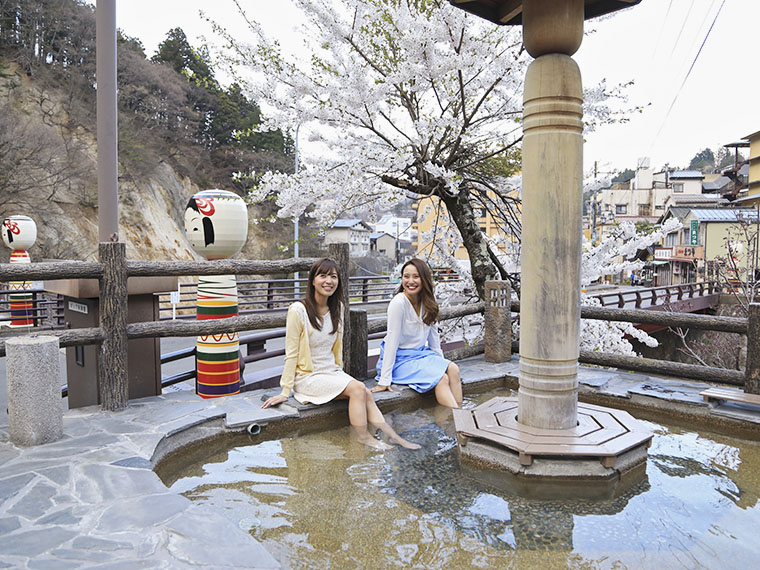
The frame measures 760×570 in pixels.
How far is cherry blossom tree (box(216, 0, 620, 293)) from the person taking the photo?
5.88m

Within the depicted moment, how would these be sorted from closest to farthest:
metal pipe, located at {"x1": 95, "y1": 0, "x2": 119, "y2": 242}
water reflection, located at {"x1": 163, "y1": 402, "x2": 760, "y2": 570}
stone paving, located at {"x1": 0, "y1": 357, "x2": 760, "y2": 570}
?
stone paving, located at {"x1": 0, "y1": 357, "x2": 760, "y2": 570}, water reflection, located at {"x1": 163, "y1": 402, "x2": 760, "y2": 570}, metal pipe, located at {"x1": 95, "y1": 0, "x2": 119, "y2": 242}

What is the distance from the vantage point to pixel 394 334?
455cm

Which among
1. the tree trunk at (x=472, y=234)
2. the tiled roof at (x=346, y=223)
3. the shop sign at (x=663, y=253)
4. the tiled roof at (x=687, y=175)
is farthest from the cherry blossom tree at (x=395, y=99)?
the tiled roof at (x=687, y=175)

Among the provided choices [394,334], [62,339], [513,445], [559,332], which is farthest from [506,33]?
[62,339]

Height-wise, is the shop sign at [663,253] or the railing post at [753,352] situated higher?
the shop sign at [663,253]

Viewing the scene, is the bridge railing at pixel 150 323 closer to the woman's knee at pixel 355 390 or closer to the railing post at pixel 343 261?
the railing post at pixel 343 261

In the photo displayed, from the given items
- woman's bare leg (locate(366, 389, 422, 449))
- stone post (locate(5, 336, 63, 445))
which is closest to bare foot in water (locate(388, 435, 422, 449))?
woman's bare leg (locate(366, 389, 422, 449))

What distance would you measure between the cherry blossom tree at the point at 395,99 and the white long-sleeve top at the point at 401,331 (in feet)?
6.95

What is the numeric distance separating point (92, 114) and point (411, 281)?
22.3m

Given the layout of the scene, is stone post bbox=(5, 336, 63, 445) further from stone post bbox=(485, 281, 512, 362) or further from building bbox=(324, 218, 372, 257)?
building bbox=(324, 218, 372, 257)

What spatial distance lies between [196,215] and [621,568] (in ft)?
13.0

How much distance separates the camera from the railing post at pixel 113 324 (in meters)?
3.83

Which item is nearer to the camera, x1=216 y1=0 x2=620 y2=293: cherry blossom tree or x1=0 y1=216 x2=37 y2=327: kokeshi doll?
x1=216 y1=0 x2=620 y2=293: cherry blossom tree

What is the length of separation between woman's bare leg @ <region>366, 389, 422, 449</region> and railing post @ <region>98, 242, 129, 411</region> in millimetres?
1826
